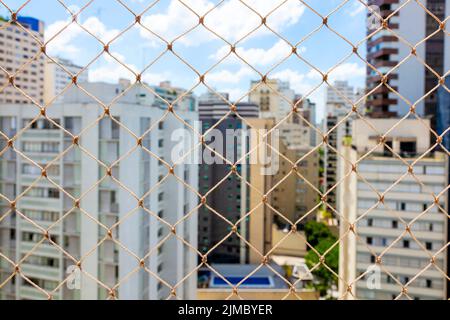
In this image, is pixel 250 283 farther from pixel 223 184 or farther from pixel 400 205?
pixel 223 184

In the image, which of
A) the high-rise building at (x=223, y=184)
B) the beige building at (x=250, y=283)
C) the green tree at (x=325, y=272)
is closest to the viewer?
the high-rise building at (x=223, y=184)

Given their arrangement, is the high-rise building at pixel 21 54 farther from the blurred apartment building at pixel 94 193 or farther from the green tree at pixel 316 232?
the green tree at pixel 316 232

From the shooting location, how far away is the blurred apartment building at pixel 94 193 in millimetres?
4621

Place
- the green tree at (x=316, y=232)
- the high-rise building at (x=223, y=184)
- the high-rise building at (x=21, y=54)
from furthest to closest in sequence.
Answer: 1. the green tree at (x=316, y=232)
2. the high-rise building at (x=21, y=54)
3. the high-rise building at (x=223, y=184)

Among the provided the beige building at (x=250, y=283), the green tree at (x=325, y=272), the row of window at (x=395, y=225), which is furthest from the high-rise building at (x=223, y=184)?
the green tree at (x=325, y=272)

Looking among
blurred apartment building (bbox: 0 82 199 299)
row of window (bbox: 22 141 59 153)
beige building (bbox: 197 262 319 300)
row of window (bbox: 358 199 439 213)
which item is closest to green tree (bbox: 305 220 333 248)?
beige building (bbox: 197 262 319 300)

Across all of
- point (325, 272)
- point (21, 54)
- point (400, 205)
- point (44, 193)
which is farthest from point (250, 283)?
point (21, 54)

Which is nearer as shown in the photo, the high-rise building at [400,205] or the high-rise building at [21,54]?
the high-rise building at [21,54]

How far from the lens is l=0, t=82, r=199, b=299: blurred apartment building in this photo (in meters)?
4.62
